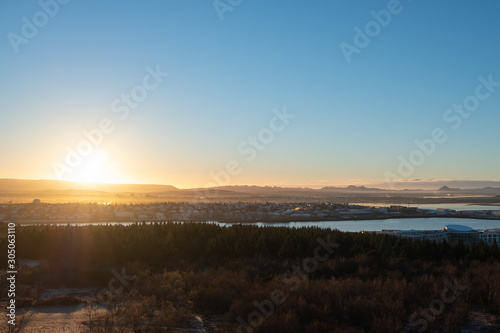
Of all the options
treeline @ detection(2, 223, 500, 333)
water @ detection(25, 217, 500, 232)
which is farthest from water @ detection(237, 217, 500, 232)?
Result: treeline @ detection(2, 223, 500, 333)

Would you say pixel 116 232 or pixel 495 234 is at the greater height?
pixel 116 232

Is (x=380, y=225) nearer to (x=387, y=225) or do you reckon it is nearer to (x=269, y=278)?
(x=387, y=225)

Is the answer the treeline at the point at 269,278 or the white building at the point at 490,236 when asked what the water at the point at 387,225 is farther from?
the treeline at the point at 269,278

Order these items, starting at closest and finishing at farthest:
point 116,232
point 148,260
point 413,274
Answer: point 413,274
point 148,260
point 116,232

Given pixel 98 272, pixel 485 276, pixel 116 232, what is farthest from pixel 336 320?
pixel 116 232

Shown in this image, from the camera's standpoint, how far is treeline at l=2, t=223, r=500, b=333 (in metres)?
8.70

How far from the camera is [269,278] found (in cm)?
1288

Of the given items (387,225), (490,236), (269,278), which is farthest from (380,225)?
(269,278)

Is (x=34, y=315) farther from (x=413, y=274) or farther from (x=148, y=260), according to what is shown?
(x=413, y=274)

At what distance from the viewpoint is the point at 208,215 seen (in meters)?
72.2

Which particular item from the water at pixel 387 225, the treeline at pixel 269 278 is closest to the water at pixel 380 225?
the water at pixel 387 225

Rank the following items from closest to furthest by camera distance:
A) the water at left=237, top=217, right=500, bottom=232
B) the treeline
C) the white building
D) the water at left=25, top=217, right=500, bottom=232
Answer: the treeline, the white building, the water at left=25, top=217, right=500, bottom=232, the water at left=237, top=217, right=500, bottom=232

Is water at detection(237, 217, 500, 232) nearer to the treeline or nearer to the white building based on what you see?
the white building

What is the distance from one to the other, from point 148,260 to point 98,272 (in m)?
3.74
